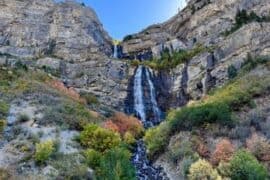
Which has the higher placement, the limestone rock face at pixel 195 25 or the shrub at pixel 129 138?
the limestone rock face at pixel 195 25

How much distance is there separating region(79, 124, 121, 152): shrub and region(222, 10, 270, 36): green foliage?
31.9 meters

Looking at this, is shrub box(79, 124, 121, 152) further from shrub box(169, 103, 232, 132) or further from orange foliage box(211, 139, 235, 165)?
orange foliage box(211, 139, 235, 165)

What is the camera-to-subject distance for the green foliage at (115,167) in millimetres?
21922

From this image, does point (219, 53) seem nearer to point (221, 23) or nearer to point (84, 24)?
point (221, 23)

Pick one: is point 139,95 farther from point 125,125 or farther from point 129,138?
point 129,138

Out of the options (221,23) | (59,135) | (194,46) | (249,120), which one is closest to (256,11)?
(221,23)

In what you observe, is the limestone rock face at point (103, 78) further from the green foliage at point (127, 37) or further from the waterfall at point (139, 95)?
the green foliage at point (127, 37)

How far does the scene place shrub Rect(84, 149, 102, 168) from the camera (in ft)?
80.3

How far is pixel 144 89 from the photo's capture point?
53.4m

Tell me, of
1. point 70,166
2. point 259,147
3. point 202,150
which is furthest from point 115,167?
point 259,147

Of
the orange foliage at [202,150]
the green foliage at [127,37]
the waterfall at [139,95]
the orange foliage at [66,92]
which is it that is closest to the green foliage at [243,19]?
the waterfall at [139,95]

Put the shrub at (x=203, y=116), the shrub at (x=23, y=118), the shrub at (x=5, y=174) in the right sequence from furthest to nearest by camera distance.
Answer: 1. the shrub at (x=23, y=118)
2. the shrub at (x=203, y=116)
3. the shrub at (x=5, y=174)

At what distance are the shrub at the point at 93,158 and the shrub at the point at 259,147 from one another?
9.09m

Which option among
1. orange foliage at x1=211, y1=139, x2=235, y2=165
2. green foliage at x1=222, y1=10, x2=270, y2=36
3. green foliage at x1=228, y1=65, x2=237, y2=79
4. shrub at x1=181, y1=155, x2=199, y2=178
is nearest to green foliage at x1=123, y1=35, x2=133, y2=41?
green foliage at x1=222, y1=10, x2=270, y2=36
